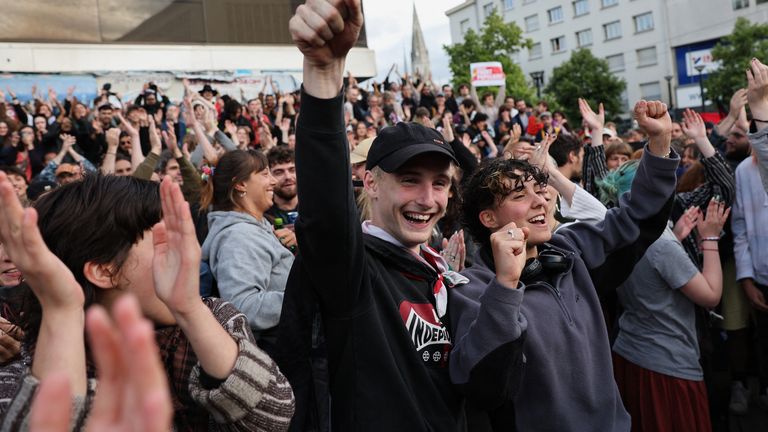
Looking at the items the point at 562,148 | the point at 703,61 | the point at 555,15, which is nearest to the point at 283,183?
the point at 562,148

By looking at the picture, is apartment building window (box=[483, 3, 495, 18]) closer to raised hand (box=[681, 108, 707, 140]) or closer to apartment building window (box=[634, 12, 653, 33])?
apartment building window (box=[634, 12, 653, 33])

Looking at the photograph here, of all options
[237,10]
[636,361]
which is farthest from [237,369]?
[237,10]

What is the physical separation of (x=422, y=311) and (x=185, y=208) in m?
0.86

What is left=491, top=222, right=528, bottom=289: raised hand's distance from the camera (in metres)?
1.93

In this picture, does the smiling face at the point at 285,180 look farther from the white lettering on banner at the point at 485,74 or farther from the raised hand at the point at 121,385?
the white lettering on banner at the point at 485,74

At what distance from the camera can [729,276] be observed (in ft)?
15.0

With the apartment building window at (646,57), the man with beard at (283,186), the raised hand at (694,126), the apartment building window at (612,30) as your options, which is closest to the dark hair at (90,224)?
the man with beard at (283,186)

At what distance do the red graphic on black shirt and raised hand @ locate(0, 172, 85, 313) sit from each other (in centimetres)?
95

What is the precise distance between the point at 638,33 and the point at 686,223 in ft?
190

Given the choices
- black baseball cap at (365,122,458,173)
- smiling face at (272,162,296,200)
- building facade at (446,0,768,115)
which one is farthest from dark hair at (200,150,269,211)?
building facade at (446,0,768,115)

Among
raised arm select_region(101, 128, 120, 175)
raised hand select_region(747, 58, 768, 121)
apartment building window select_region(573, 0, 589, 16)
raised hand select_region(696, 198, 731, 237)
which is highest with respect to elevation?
apartment building window select_region(573, 0, 589, 16)

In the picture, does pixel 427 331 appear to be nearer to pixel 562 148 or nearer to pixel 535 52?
pixel 562 148

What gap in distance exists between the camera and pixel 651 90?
54.3 meters

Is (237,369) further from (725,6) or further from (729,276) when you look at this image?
(725,6)
